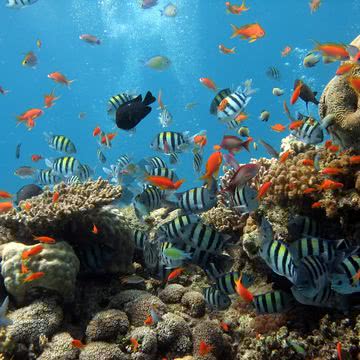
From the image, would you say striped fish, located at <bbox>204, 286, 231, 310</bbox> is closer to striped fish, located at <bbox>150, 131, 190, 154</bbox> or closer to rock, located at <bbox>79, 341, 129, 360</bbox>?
rock, located at <bbox>79, 341, 129, 360</bbox>

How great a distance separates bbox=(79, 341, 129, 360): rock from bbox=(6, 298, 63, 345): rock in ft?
1.76

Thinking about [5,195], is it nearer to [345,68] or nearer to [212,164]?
[212,164]

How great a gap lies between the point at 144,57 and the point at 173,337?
63000mm

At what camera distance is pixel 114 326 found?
441 cm

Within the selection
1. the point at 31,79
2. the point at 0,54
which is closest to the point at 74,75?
the point at 31,79

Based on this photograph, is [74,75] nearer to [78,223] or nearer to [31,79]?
[31,79]

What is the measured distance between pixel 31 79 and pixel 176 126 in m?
41.4

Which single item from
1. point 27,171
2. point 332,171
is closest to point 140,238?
point 332,171

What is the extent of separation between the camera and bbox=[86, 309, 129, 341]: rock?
436 cm

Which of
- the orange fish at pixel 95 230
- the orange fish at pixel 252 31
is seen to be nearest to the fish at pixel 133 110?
the orange fish at pixel 95 230

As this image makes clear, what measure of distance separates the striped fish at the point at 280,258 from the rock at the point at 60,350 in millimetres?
2399

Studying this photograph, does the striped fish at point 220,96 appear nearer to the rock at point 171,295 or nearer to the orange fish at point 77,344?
the rock at point 171,295

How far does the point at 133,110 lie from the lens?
4922mm

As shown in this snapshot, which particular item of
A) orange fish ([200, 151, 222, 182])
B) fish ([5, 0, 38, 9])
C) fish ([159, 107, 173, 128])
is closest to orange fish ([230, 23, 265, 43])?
fish ([159, 107, 173, 128])
